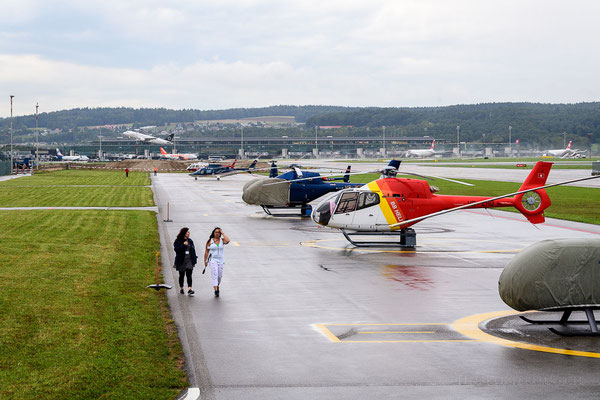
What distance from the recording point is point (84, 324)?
54.9ft

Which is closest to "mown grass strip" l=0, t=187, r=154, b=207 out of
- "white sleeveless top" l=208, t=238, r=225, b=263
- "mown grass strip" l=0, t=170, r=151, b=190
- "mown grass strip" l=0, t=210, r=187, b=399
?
"mown grass strip" l=0, t=170, r=151, b=190

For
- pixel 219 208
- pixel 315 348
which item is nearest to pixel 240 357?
pixel 315 348

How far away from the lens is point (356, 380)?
41.8 feet

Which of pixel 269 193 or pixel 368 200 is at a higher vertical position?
pixel 368 200

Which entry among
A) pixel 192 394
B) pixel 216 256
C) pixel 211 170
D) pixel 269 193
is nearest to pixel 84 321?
pixel 216 256

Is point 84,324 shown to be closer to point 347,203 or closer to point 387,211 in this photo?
point 347,203

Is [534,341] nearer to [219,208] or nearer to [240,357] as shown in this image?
[240,357]

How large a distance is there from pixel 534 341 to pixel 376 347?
11.2ft

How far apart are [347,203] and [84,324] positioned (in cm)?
1666

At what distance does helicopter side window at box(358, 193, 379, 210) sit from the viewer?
31.5m

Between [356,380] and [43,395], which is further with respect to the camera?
[356,380]

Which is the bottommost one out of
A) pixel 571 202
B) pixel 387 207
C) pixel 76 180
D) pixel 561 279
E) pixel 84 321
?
pixel 76 180

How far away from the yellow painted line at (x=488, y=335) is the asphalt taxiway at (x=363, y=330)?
0.16 feet

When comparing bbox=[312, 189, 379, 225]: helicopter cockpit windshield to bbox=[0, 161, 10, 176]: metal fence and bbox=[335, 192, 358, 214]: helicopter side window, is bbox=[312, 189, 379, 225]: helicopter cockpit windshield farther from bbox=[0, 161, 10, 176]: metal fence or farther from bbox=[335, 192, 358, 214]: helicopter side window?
bbox=[0, 161, 10, 176]: metal fence
